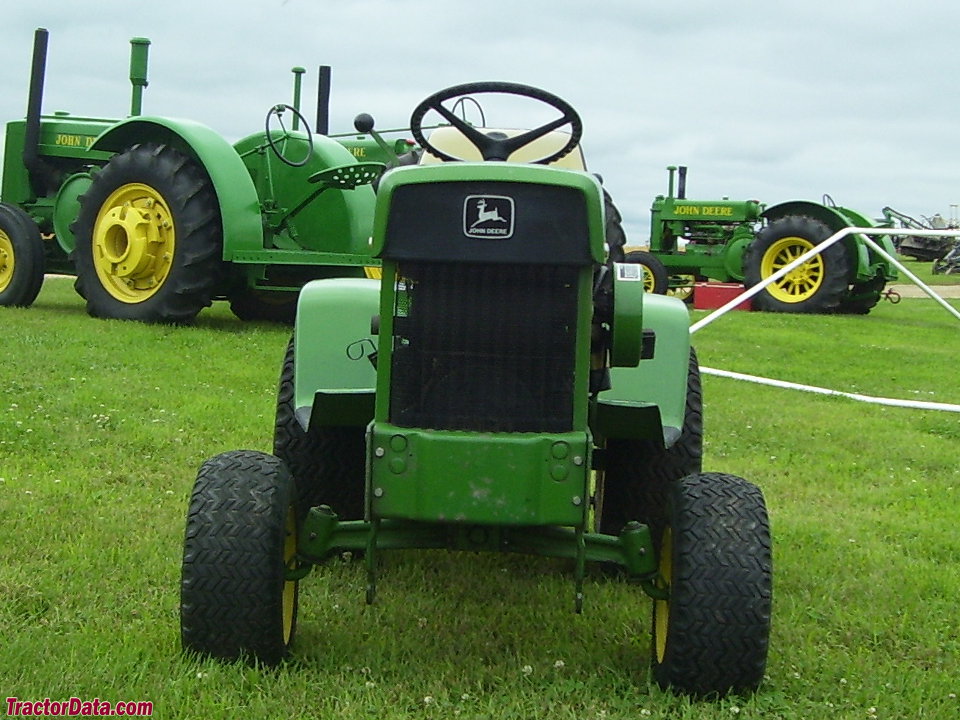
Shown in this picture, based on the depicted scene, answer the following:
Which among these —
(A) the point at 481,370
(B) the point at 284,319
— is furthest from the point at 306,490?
(B) the point at 284,319

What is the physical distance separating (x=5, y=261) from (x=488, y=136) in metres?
8.10

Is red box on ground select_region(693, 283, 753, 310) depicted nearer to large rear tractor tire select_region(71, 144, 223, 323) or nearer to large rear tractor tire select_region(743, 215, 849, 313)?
large rear tractor tire select_region(743, 215, 849, 313)

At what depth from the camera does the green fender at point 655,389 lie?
320 centimetres

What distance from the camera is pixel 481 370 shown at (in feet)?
9.41

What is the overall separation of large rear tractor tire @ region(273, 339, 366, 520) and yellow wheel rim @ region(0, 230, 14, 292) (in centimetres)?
756

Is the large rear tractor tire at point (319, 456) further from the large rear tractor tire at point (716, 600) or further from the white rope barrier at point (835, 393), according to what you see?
the white rope barrier at point (835, 393)

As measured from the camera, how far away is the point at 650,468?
3.77 meters

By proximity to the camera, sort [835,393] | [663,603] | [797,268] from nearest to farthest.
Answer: [663,603] < [835,393] < [797,268]

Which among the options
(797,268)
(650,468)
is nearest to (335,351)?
(650,468)

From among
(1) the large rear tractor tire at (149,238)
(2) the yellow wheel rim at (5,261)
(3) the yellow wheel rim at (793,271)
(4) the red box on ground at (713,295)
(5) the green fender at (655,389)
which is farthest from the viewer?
(4) the red box on ground at (713,295)

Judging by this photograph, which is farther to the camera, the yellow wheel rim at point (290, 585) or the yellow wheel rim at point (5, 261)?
the yellow wheel rim at point (5, 261)

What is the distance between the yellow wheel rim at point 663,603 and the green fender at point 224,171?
647 cm

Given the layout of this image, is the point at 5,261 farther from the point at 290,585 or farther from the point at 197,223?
the point at 290,585

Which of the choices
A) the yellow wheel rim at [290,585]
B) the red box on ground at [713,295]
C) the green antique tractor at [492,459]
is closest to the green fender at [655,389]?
the green antique tractor at [492,459]
